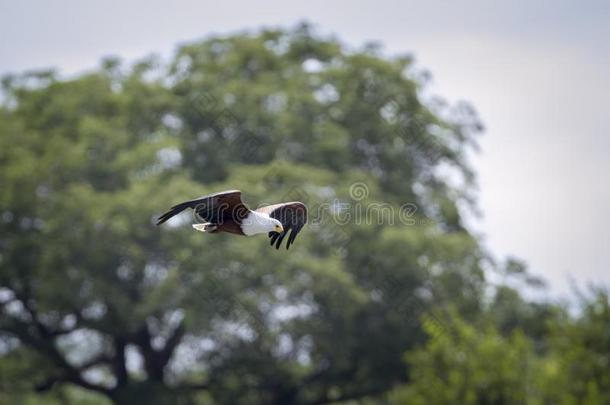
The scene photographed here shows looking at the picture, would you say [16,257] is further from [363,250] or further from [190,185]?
[363,250]

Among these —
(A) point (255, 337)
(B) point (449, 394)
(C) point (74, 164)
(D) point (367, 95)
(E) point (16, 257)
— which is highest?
(D) point (367, 95)

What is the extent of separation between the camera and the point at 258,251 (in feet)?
96.2

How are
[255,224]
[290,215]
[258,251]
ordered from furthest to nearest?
[258,251], [290,215], [255,224]

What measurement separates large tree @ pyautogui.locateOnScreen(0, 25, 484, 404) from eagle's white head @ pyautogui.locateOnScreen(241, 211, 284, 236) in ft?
55.6

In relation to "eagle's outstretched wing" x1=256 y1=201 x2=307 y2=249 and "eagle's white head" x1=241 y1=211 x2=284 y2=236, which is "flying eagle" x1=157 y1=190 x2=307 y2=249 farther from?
"eagle's outstretched wing" x1=256 y1=201 x2=307 y2=249

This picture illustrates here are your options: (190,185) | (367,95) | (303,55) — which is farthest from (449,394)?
(303,55)

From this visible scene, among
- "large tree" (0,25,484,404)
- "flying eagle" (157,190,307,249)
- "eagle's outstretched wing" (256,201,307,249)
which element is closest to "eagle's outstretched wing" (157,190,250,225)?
"flying eagle" (157,190,307,249)

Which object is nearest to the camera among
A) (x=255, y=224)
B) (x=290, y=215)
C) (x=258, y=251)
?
(x=255, y=224)

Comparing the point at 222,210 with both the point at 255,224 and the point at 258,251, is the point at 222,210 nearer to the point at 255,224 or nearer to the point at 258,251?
the point at 255,224

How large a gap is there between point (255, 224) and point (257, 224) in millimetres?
22

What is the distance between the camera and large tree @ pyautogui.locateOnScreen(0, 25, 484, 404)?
29984mm

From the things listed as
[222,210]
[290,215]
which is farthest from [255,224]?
[290,215]

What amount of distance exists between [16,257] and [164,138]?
5.59 metres

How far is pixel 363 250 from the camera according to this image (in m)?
31.4
